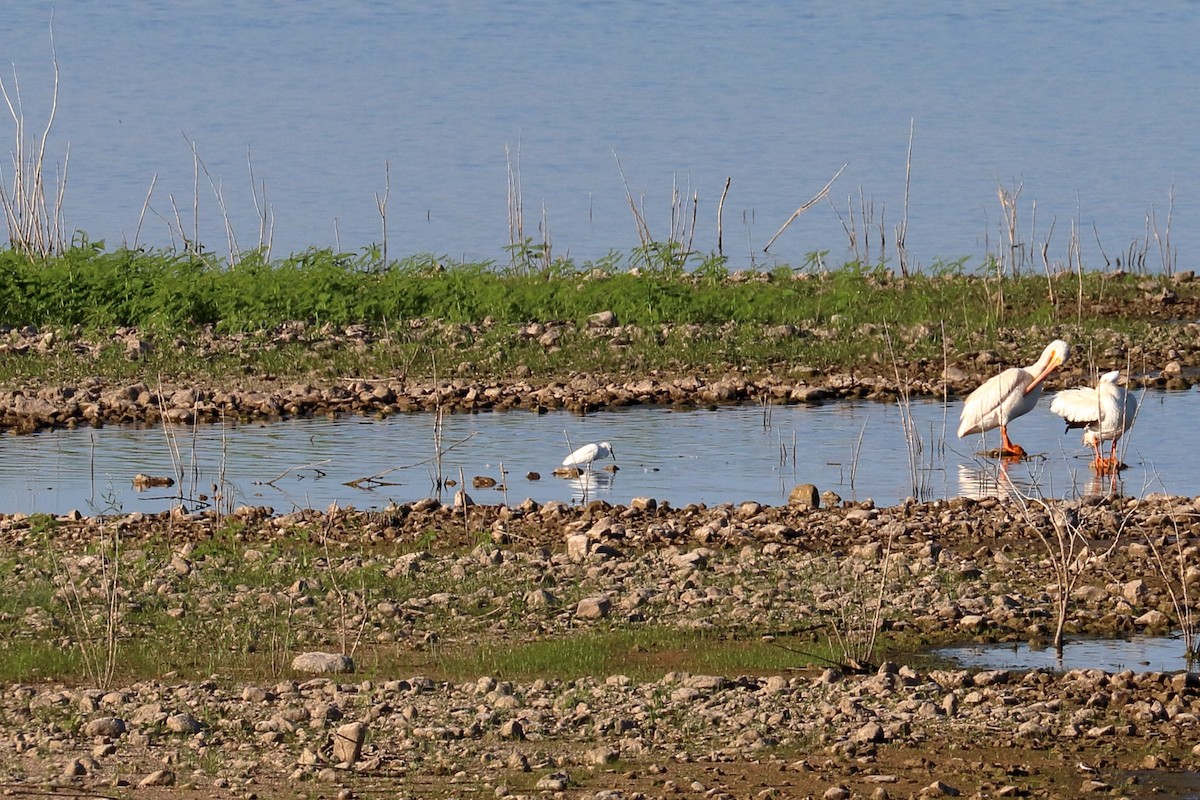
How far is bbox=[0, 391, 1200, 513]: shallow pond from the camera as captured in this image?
11.9 metres

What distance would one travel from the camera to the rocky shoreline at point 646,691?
6254mm

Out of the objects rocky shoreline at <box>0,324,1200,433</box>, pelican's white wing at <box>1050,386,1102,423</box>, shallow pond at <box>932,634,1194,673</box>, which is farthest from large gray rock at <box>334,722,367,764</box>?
rocky shoreline at <box>0,324,1200,433</box>

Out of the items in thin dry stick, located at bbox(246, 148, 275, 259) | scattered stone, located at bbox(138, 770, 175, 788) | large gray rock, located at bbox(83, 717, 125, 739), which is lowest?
scattered stone, located at bbox(138, 770, 175, 788)

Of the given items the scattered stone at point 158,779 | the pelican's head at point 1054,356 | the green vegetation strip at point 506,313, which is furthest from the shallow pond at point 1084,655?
the green vegetation strip at point 506,313

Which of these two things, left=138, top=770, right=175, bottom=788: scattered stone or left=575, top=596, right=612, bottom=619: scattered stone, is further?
left=575, top=596, right=612, bottom=619: scattered stone

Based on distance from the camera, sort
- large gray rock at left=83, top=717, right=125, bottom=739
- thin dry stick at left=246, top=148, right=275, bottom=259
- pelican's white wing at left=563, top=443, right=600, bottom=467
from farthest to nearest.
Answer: thin dry stick at left=246, top=148, right=275, bottom=259
pelican's white wing at left=563, top=443, right=600, bottom=467
large gray rock at left=83, top=717, right=125, bottom=739

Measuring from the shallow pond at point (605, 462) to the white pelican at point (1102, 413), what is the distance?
19 cm

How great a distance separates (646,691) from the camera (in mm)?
7113

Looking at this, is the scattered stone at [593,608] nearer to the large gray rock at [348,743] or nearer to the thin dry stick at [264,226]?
the large gray rock at [348,743]

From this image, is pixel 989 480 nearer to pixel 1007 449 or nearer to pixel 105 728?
pixel 1007 449

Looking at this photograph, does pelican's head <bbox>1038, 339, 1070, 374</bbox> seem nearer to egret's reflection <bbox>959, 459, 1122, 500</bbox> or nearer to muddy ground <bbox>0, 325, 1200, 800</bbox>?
egret's reflection <bbox>959, 459, 1122, 500</bbox>

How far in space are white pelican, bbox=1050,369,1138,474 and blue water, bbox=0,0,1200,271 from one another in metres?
9.17

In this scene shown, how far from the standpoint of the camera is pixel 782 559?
948 centimetres

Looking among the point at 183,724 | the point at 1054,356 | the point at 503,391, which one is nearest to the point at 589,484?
the point at 503,391
